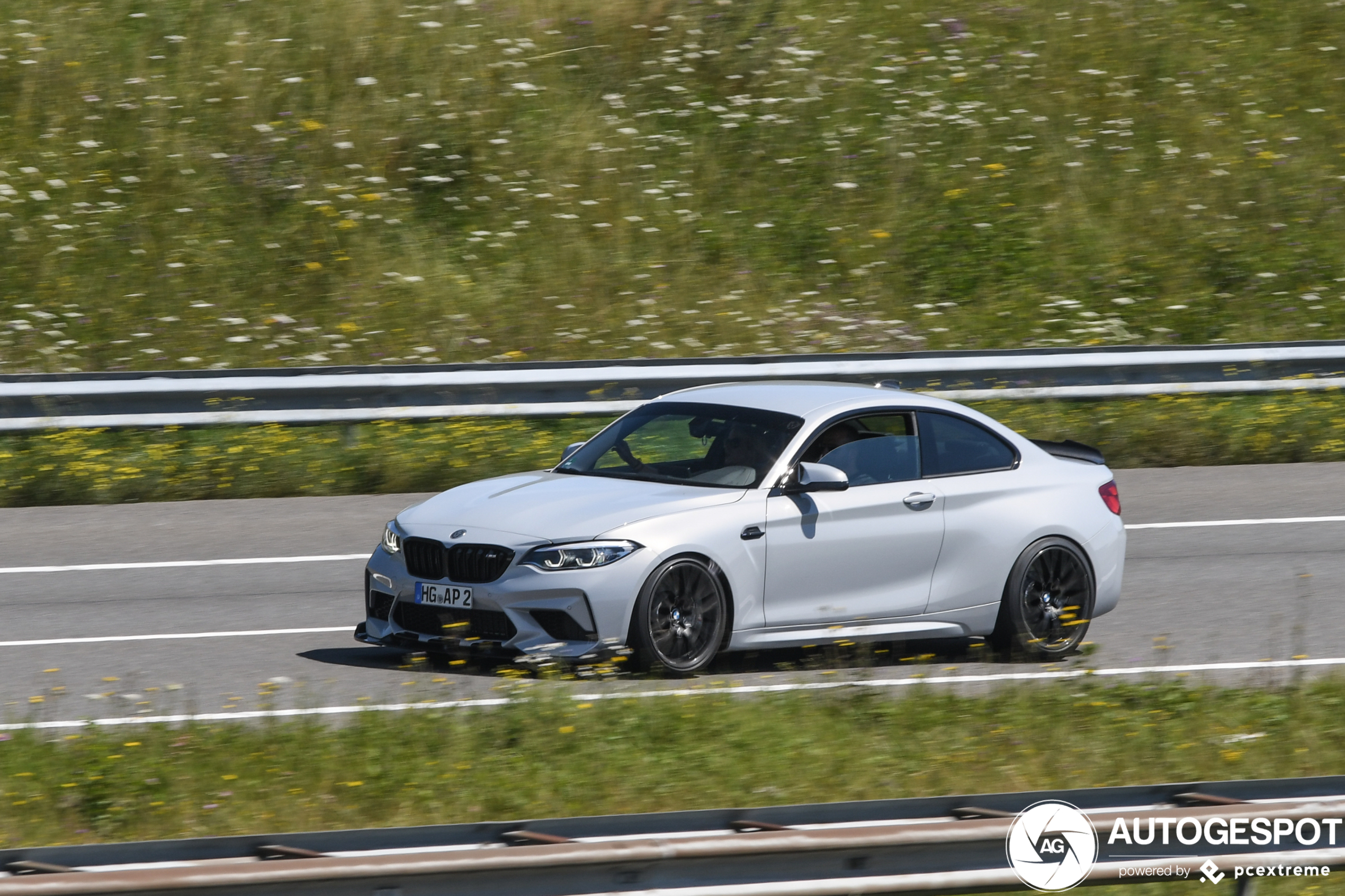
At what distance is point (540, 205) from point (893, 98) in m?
5.55

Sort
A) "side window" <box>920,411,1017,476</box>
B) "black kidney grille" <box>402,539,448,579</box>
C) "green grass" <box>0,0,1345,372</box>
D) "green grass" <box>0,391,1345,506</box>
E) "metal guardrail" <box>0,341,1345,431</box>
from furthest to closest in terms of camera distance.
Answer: "green grass" <box>0,0,1345,372</box>
"metal guardrail" <box>0,341,1345,431</box>
"green grass" <box>0,391,1345,506</box>
"side window" <box>920,411,1017,476</box>
"black kidney grille" <box>402,539,448,579</box>

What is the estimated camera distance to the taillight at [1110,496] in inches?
398

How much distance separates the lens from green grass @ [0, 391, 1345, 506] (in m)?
14.3

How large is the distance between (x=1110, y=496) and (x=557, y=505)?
11.3 ft

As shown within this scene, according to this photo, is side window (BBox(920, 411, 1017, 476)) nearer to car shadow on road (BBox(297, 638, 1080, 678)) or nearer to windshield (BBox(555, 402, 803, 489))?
windshield (BBox(555, 402, 803, 489))

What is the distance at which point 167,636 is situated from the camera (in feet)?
32.4

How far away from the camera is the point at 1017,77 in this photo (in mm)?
24812

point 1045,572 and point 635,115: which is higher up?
point 635,115

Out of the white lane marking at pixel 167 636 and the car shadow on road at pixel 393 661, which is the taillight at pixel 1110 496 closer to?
the car shadow on road at pixel 393 661

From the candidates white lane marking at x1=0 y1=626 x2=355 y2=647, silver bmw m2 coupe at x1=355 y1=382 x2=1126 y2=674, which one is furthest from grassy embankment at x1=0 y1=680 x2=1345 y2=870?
white lane marking at x1=0 y1=626 x2=355 y2=647

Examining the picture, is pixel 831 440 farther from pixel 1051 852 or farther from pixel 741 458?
pixel 1051 852

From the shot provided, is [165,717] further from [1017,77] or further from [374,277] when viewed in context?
[1017,77]

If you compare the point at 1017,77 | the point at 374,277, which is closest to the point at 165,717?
the point at 374,277

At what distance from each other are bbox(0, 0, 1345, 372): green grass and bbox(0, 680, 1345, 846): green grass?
1199cm
